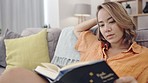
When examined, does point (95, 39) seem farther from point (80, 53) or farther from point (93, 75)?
point (93, 75)

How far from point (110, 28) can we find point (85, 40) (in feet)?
1.01

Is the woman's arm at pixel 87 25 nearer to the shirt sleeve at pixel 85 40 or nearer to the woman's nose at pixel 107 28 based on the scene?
the shirt sleeve at pixel 85 40

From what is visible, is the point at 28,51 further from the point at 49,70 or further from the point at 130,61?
the point at 130,61

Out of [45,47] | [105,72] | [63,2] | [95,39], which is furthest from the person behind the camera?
[63,2]

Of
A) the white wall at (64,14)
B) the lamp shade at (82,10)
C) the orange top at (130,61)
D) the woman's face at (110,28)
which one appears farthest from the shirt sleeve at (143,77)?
the white wall at (64,14)

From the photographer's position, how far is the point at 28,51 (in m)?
2.11

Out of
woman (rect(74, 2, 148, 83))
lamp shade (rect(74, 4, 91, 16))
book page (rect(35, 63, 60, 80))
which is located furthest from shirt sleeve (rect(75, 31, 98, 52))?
lamp shade (rect(74, 4, 91, 16))

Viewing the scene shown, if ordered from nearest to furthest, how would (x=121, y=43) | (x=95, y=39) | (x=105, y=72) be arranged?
1. (x=105, y=72)
2. (x=121, y=43)
3. (x=95, y=39)

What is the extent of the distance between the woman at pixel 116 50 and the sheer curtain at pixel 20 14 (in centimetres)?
286

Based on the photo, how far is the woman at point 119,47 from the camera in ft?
3.88

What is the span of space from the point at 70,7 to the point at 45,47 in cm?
229

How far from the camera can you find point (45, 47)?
2131 millimetres

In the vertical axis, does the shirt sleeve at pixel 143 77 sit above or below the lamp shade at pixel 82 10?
below

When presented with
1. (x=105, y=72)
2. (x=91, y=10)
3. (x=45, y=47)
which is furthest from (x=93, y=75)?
(x=91, y=10)
